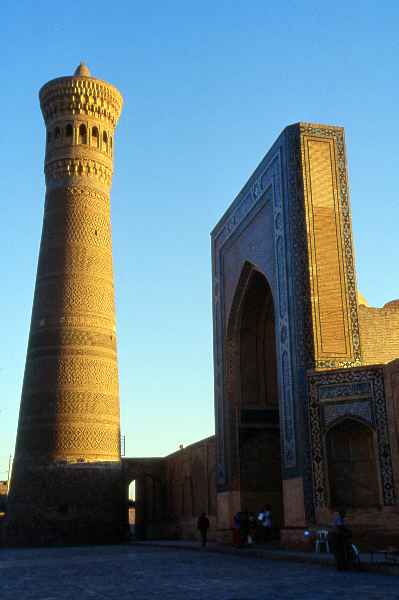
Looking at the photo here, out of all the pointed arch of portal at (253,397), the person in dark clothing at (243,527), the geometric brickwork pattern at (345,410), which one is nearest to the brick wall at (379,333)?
the geometric brickwork pattern at (345,410)

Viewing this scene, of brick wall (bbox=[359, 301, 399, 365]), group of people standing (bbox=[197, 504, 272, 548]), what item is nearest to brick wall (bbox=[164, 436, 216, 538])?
group of people standing (bbox=[197, 504, 272, 548])

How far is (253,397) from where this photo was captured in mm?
12602

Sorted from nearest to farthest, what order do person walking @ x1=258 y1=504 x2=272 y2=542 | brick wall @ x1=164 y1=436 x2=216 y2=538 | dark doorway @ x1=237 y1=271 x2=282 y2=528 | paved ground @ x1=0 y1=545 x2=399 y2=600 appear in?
paved ground @ x1=0 y1=545 x2=399 y2=600 < person walking @ x1=258 y1=504 x2=272 y2=542 < dark doorway @ x1=237 y1=271 x2=282 y2=528 < brick wall @ x1=164 y1=436 x2=216 y2=538

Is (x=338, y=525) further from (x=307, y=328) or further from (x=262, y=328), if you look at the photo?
(x=262, y=328)

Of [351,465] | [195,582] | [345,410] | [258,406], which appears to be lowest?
[195,582]

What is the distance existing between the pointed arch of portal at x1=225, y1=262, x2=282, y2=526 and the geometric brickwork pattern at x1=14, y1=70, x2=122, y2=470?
5.13 m

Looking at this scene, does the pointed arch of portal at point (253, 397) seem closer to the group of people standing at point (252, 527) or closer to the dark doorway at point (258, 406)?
the dark doorway at point (258, 406)

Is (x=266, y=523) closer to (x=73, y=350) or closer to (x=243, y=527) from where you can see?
(x=243, y=527)

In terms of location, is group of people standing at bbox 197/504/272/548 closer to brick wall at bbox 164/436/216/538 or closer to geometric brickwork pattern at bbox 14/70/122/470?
brick wall at bbox 164/436/216/538

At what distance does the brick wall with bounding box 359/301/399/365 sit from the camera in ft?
35.3

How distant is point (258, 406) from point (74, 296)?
638 centimetres

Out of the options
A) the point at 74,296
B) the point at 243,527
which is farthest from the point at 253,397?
the point at 74,296

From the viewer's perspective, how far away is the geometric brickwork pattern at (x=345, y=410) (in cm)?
855

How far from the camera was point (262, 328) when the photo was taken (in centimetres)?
1297
